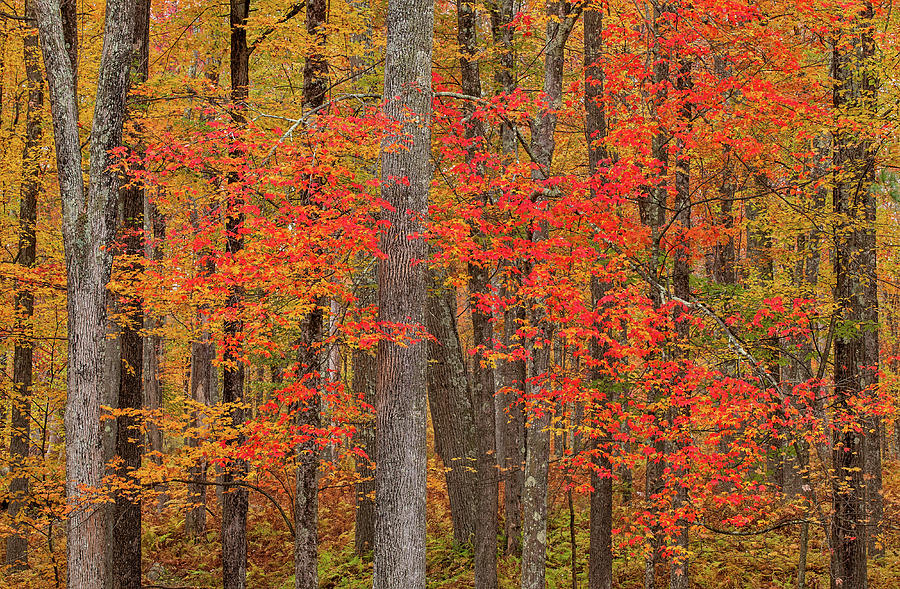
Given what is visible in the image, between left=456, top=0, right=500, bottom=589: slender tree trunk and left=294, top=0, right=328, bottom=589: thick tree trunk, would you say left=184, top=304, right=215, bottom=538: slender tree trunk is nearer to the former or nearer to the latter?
left=294, top=0, right=328, bottom=589: thick tree trunk

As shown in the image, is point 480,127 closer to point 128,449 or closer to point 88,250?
point 88,250

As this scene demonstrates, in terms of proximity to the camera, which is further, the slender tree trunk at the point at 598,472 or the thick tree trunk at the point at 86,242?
the slender tree trunk at the point at 598,472

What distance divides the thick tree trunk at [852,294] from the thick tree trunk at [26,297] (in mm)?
13399

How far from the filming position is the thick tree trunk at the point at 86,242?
8.10 meters

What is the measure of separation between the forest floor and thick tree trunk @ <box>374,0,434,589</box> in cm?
549

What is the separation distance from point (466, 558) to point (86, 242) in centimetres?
916

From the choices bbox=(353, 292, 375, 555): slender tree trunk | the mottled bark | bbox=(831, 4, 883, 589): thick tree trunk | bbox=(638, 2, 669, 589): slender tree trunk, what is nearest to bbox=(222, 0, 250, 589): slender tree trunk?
bbox=(353, 292, 375, 555): slender tree trunk

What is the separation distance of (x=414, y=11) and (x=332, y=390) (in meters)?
4.99

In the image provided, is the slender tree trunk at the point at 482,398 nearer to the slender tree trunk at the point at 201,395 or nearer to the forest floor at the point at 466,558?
the forest floor at the point at 466,558

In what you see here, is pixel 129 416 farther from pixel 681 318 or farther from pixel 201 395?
pixel 681 318

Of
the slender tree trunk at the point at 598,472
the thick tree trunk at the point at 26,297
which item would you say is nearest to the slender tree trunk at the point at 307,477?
the slender tree trunk at the point at 598,472

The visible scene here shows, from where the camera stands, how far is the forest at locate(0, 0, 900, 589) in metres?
7.79

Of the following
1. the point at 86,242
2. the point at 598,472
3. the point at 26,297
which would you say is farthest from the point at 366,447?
the point at 26,297

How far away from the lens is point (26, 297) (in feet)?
43.9
